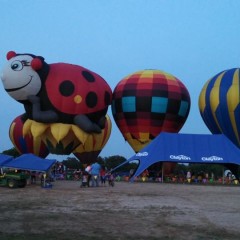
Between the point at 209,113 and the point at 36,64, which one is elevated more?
the point at 36,64

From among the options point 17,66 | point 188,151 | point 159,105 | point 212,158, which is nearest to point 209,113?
Result: point 159,105

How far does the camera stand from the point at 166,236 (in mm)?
6031

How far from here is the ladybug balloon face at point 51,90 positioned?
25.3 meters

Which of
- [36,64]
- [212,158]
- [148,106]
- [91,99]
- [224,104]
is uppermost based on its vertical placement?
[36,64]

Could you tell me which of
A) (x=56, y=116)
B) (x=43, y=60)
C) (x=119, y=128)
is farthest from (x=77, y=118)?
(x=119, y=128)

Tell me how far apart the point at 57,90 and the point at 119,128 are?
7.11m

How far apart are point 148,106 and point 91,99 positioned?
15.3 ft

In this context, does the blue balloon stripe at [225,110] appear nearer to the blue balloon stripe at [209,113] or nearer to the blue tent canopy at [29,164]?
the blue balloon stripe at [209,113]

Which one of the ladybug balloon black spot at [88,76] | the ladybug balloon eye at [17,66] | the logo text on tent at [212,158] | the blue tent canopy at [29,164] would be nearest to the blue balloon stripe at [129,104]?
the ladybug balloon black spot at [88,76]

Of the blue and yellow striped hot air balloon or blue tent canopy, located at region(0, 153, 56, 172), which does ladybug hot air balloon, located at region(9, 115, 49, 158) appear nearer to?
the blue and yellow striped hot air balloon

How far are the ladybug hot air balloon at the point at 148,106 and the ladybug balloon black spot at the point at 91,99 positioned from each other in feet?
13.0

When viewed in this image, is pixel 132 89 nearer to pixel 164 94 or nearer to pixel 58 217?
pixel 164 94

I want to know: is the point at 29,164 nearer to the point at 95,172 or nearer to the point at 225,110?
the point at 95,172

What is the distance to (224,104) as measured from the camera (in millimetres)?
29172
